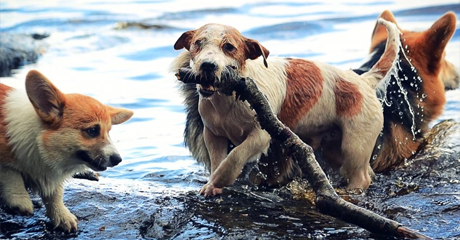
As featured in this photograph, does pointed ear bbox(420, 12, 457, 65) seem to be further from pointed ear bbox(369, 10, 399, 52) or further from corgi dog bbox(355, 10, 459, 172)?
pointed ear bbox(369, 10, 399, 52)

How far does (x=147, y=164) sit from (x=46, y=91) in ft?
9.97

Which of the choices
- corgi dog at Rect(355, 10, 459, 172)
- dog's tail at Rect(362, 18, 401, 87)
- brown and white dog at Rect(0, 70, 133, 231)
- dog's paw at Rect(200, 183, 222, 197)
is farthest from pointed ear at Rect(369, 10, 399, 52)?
brown and white dog at Rect(0, 70, 133, 231)

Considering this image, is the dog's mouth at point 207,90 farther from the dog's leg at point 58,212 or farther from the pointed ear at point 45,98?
the dog's leg at point 58,212

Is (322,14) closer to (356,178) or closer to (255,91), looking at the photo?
(356,178)

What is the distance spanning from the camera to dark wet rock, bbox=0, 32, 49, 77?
11.6 metres

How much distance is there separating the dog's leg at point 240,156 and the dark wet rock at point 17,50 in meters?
6.13

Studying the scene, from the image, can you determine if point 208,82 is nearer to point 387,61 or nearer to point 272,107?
point 272,107

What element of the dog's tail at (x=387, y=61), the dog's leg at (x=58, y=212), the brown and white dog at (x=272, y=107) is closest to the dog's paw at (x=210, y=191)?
the brown and white dog at (x=272, y=107)

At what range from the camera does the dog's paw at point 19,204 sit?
197 inches

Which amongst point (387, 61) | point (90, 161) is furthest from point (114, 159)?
point (387, 61)

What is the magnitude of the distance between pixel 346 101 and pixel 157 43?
26.8 ft

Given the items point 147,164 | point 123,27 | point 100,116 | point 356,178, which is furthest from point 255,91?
point 123,27

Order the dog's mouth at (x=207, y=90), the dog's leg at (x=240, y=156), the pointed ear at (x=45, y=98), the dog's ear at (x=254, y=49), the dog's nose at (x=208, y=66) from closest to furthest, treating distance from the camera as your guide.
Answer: the pointed ear at (x=45, y=98) → the dog's nose at (x=208, y=66) → the dog's mouth at (x=207, y=90) → the dog's ear at (x=254, y=49) → the dog's leg at (x=240, y=156)

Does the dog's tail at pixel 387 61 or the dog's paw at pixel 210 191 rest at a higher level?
the dog's tail at pixel 387 61
